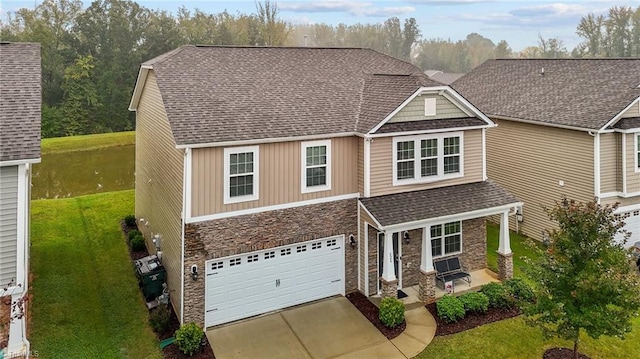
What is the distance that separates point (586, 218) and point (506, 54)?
292 ft

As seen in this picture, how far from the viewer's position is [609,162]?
55.5 feet

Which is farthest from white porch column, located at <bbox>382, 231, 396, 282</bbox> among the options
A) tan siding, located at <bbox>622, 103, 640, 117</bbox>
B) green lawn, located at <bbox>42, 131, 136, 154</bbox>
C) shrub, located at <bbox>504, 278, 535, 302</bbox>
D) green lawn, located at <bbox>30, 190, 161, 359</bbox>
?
green lawn, located at <bbox>42, 131, 136, 154</bbox>

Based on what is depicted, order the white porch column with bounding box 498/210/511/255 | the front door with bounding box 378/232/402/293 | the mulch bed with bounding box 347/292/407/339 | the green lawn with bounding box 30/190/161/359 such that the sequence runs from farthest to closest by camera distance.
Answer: the white porch column with bounding box 498/210/511/255, the front door with bounding box 378/232/402/293, the mulch bed with bounding box 347/292/407/339, the green lawn with bounding box 30/190/161/359

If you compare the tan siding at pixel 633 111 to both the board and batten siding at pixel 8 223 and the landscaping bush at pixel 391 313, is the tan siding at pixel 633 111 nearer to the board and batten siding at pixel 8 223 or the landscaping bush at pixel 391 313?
the landscaping bush at pixel 391 313

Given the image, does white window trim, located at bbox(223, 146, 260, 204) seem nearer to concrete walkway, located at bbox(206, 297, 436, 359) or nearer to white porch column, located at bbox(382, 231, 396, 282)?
concrete walkway, located at bbox(206, 297, 436, 359)

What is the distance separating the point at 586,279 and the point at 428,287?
5096mm

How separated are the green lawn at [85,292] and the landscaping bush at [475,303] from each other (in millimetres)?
8366

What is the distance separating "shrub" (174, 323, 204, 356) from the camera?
36.4 ft

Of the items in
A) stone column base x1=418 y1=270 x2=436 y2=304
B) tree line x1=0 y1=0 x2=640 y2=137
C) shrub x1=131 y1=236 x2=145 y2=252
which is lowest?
stone column base x1=418 y1=270 x2=436 y2=304

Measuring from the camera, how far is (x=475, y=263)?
15.8m

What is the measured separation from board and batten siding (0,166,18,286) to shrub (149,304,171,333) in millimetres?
3523

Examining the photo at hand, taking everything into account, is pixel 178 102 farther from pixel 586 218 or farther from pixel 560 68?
pixel 560 68

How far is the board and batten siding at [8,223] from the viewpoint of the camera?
396 inches

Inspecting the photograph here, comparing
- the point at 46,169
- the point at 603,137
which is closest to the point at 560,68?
the point at 603,137
